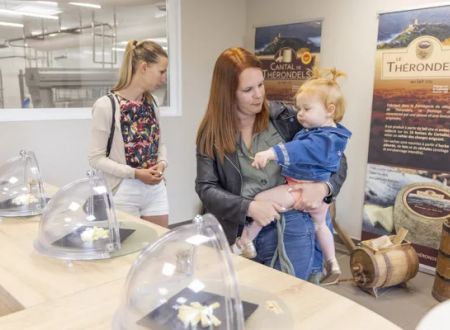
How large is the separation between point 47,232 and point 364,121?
9.64 ft

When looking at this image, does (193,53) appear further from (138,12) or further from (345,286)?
(345,286)

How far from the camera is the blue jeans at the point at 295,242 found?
5.13 ft

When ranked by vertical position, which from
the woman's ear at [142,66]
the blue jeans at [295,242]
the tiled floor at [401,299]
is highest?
the woman's ear at [142,66]

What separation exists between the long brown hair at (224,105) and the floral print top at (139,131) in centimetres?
60

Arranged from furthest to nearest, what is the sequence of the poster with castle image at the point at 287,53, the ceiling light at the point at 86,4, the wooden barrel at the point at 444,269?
the poster with castle image at the point at 287,53
the ceiling light at the point at 86,4
the wooden barrel at the point at 444,269

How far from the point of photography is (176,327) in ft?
2.90

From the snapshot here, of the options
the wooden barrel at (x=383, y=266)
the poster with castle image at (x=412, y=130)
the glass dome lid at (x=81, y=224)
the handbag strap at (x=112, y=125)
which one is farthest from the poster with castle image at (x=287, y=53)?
the glass dome lid at (x=81, y=224)

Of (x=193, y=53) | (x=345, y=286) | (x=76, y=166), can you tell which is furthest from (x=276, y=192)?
(x=193, y=53)

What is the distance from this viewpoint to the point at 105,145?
2045 millimetres

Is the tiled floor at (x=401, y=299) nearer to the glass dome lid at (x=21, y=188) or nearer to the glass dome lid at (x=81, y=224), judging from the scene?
the glass dome lid at (x=81, y=224)

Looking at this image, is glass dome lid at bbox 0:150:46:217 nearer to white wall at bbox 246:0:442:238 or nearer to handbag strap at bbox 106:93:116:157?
handbag strap at bbox 106:93:116:157

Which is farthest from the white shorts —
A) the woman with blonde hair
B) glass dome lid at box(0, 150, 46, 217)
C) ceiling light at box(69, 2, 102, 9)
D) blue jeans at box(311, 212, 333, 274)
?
ceiling light at box(69, 2, 102, 9)

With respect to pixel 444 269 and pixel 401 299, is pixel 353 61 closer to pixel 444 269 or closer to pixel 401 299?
pixel 444 269

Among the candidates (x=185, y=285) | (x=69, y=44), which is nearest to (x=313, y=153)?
(x=185, y=285)
